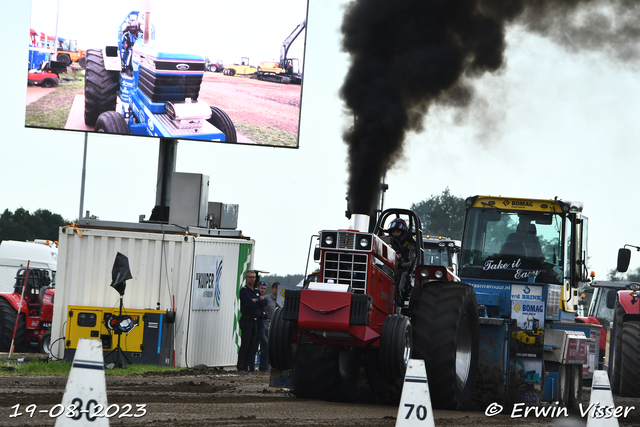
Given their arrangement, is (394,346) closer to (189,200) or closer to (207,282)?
(207,282)

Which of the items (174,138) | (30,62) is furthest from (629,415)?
(30,62)

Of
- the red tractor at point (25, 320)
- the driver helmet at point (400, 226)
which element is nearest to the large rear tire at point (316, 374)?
the driver helmet at point (400, 226)

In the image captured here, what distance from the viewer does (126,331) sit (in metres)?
16.5

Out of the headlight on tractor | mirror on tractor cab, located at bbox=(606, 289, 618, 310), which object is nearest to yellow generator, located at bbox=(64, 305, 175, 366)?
the headlight on tractor

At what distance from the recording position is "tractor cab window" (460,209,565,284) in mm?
13938

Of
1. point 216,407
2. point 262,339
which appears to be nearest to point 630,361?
point 262,339

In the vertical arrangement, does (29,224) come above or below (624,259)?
below

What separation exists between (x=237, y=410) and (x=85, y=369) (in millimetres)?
4324

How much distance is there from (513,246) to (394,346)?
15.4ft

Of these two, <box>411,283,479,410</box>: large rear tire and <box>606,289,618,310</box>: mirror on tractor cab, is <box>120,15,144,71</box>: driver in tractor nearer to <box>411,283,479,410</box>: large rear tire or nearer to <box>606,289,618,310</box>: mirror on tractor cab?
<box>606,289,618,310</box>: mirror on tractor cab

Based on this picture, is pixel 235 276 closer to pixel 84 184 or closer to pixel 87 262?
pixel 87 262

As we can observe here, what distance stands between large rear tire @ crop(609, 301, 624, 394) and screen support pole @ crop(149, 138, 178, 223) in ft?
31.5

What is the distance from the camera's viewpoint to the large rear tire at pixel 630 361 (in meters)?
16.3

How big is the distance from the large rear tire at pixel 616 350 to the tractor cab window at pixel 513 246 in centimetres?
384
